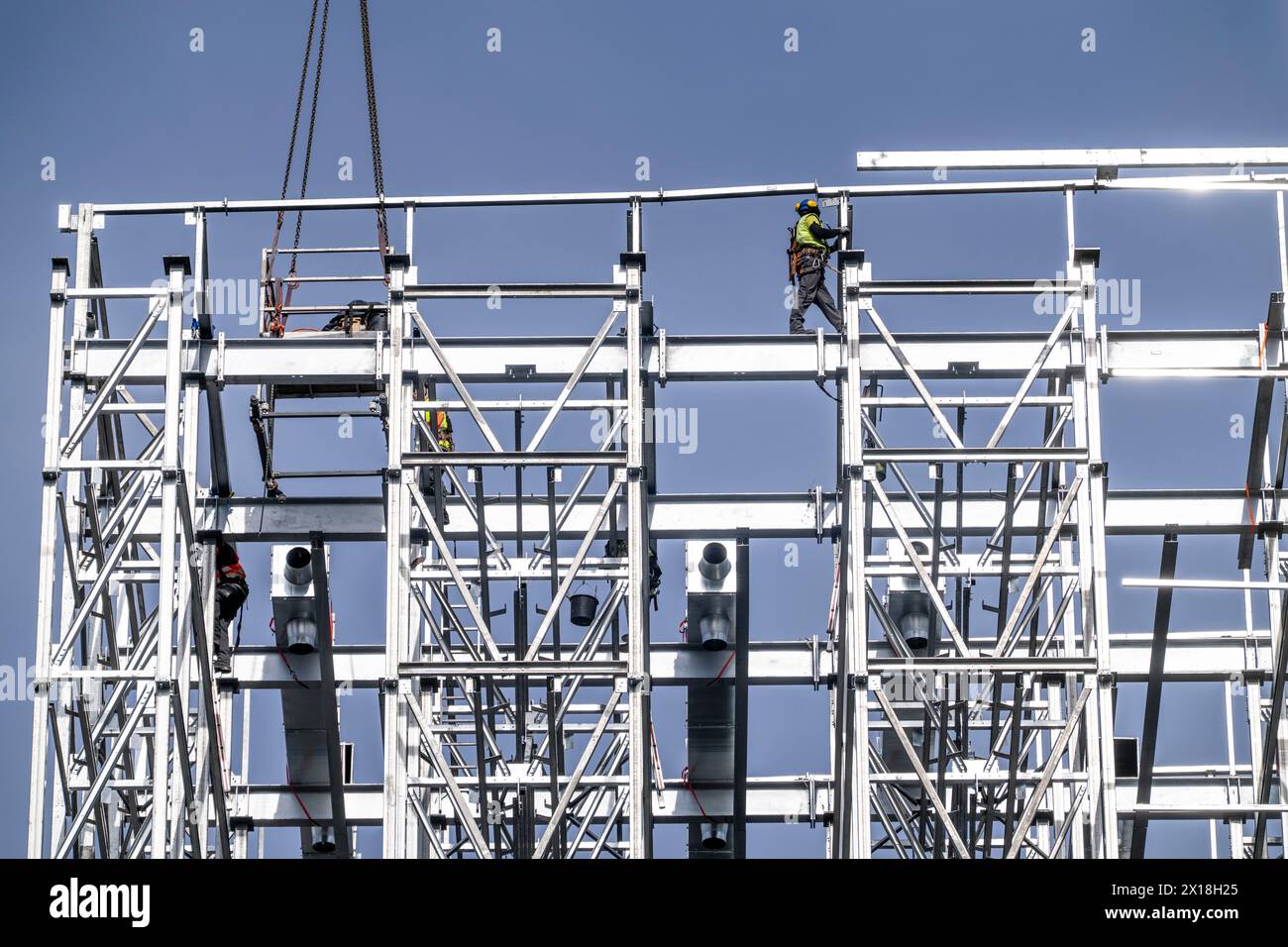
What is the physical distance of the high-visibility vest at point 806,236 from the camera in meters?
24.5

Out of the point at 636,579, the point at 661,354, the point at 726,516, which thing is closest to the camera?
the point at 636,579

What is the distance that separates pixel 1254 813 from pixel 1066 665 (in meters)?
2.95

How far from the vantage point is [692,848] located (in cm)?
2547

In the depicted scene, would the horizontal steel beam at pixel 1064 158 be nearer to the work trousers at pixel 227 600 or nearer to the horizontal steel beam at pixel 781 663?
the horizontal steel beam at pixel 781 663

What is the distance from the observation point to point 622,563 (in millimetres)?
22625

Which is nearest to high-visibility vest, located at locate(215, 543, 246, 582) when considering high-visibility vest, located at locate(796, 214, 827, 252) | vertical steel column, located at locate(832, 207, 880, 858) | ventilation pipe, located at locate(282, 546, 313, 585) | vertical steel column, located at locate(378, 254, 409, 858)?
ventilation pipe, located at locate(282, 546, 313, 585)

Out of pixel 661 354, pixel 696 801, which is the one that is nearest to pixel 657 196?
pixel 661 354

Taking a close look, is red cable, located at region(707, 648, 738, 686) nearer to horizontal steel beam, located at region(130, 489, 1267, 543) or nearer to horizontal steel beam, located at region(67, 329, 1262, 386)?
horizontal steel beam, located at region(130, 489, 1267, 543)

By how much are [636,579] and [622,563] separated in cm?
190

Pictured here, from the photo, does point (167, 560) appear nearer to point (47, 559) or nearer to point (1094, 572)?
point (47, 559)

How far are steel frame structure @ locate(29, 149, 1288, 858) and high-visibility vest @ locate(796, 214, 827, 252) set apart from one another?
1300 mm

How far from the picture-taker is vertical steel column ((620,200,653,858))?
2012cm
